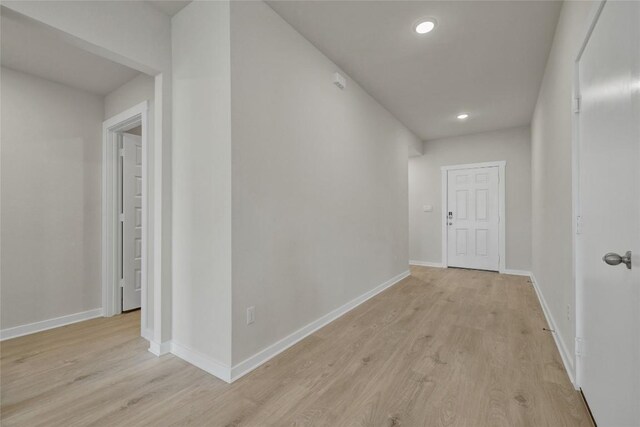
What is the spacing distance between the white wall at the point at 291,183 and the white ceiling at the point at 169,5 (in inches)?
21.6

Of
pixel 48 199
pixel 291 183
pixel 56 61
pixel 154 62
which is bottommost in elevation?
pixel 48 199

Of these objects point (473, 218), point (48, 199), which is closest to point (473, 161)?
point (473, 218)

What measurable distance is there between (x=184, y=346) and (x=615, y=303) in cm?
254

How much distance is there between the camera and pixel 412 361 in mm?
2080

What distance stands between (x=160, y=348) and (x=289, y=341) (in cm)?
99

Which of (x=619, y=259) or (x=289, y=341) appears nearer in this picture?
(x=619, y=259)

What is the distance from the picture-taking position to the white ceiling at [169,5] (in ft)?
6.94

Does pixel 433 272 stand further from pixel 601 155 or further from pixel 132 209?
pixel 132 209

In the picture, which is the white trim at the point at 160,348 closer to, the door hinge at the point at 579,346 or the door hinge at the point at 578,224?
the door hinge at the point at 579,346

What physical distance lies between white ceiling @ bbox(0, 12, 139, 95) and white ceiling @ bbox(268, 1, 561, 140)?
5.76 feet

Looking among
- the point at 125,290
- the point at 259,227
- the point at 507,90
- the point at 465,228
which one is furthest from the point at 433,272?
the point at 125,290

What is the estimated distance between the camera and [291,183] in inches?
94.5

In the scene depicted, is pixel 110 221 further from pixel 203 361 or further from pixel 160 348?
pixel 203 361

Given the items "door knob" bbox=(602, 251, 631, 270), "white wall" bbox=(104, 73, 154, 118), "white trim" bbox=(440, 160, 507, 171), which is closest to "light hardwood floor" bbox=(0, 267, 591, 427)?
"door knob" bbox=(602, 251, 631, 270)
